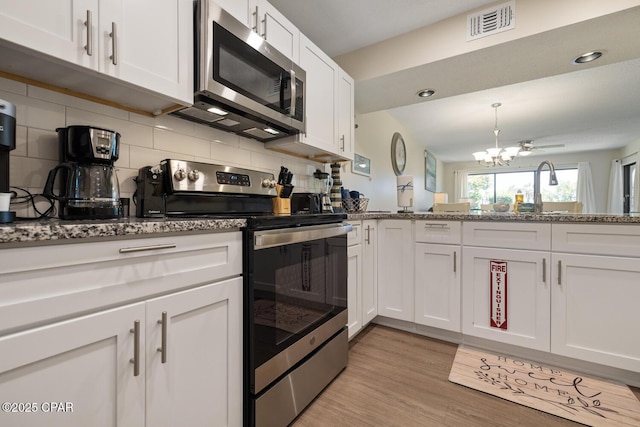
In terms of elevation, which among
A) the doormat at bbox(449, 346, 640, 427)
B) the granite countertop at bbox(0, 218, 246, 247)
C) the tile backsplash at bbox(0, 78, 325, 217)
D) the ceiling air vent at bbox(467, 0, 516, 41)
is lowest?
the doormat at bbox(449, 346, 640, 427)

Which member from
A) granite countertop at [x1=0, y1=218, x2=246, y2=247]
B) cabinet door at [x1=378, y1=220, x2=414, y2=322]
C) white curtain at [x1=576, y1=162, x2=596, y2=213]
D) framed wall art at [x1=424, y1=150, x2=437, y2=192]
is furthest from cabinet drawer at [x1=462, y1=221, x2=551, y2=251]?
white curtain at [x1=576, y1=162, x2=596, y2=213]

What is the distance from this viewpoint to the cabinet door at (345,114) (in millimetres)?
2219

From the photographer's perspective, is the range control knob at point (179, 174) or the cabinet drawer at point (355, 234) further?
the cabinet drawer at point (355, 234)

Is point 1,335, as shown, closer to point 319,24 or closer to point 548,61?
point 319,24

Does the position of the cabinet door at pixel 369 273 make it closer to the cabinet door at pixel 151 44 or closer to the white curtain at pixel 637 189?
the cabinet door at pixel 151 44

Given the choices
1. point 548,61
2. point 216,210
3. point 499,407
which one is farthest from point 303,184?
point 548,61

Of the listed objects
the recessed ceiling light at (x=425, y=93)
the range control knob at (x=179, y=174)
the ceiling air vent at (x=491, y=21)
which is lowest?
the range control knob at (x=179, y=174)

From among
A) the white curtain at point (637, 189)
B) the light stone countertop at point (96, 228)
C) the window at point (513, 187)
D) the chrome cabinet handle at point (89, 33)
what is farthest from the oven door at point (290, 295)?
the window at point (513, 187)

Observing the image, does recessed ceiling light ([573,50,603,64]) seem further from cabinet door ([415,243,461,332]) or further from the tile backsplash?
the tile backsplash

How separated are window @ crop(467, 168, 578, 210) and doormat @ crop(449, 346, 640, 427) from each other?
700 centimetres

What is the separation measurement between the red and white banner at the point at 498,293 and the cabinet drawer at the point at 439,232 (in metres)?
0.29

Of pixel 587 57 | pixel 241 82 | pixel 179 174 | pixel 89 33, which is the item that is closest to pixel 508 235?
pixel 587 57

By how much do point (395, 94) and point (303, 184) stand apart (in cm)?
123

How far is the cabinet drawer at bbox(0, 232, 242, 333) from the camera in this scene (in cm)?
61
